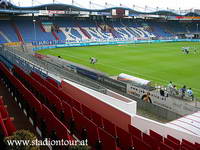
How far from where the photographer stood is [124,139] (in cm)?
649

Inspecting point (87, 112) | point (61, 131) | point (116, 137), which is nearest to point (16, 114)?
point (87, 112)

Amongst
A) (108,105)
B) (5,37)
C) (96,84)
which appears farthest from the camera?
(5,37)

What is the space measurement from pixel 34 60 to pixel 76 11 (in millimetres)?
40787

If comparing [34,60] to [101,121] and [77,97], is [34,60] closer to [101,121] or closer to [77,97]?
[77,97]

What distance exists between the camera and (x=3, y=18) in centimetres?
5275

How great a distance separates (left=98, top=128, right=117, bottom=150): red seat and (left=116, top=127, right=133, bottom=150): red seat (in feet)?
2.34

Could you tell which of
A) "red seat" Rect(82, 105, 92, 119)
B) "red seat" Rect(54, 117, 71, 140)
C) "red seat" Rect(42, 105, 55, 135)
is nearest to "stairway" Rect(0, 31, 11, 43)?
"red seat" Rect(82, 105, 92, 119)

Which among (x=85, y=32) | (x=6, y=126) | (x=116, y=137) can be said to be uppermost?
(x=85, y=32)

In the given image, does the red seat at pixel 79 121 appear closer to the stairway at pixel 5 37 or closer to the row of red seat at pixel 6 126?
the row of red seat at pixel 6 126

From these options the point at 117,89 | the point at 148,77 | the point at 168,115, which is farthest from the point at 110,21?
the point at 168,115

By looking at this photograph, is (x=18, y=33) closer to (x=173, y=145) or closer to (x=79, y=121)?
(x=79, y=121)

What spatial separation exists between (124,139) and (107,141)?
0.75m

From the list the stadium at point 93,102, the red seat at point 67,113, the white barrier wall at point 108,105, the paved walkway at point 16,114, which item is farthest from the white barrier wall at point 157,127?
the paved walkway at point 16,114

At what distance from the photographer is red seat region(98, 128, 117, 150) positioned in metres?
5.74
